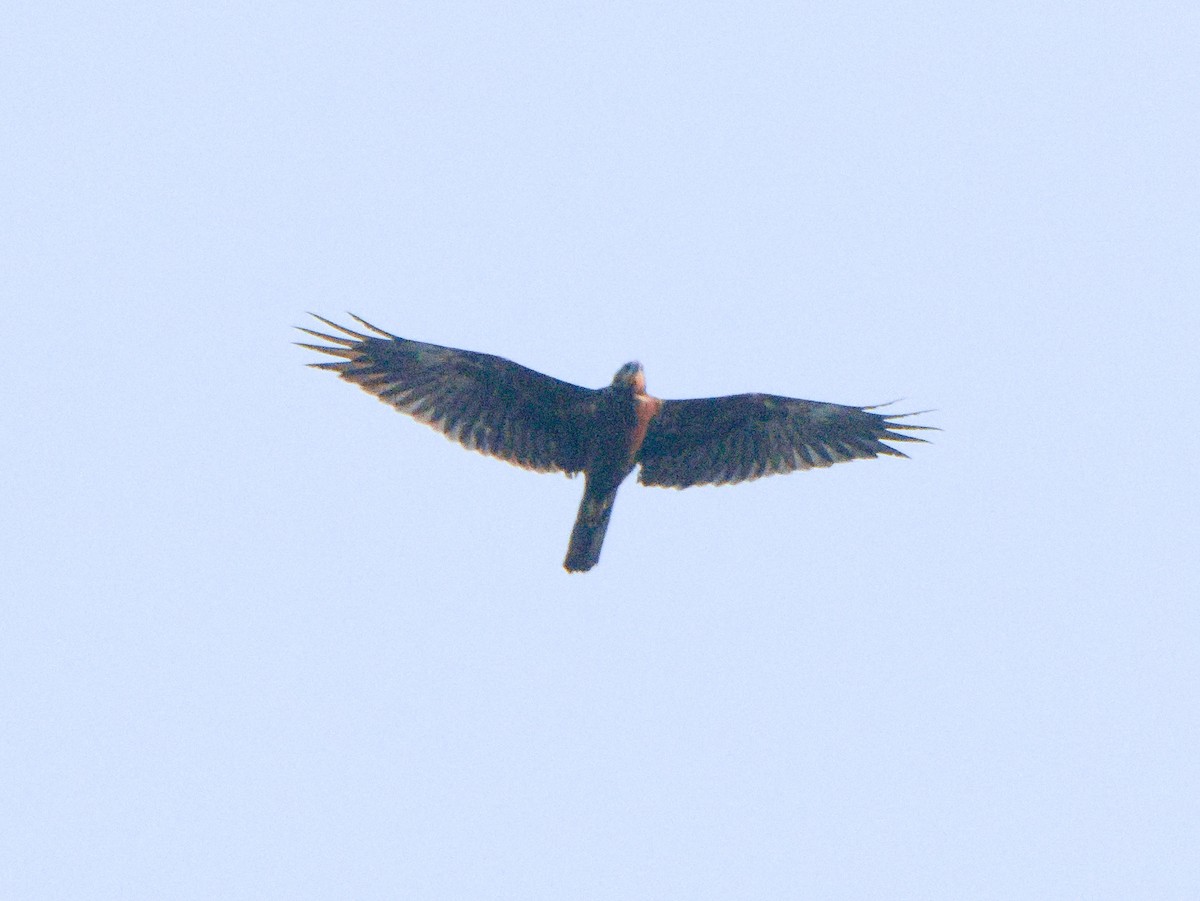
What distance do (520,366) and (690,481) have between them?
2.09 m

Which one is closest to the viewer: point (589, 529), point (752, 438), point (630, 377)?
point (630, 377)

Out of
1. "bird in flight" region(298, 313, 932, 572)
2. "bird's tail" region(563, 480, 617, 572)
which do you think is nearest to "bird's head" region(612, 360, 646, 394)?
"bird in flight" region(298, 313, 932, 572)

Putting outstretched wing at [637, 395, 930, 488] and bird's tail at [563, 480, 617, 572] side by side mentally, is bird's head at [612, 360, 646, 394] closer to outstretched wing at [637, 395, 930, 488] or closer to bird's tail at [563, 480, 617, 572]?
outstretched wing at [637, 395, 930, 488]

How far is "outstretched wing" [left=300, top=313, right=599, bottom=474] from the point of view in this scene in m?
14.5

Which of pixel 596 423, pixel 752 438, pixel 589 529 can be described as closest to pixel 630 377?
pixel 596 423

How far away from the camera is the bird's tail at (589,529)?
47.5ft

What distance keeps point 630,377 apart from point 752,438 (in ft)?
5.42

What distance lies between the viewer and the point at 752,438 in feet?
50.1

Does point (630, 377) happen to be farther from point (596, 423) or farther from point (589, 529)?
point (589, 529)

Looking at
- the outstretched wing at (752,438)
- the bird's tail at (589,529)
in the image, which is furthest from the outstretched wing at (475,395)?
the outstretched wing at (752,438)

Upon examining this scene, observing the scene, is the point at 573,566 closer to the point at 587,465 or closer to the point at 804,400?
the point at 587,465

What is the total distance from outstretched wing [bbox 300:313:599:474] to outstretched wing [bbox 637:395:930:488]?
0.82 meters

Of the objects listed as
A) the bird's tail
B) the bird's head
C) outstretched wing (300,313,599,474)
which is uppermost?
the bird's head

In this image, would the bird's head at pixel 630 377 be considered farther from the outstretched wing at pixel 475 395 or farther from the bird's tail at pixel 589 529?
the bird's tail at pixel 589 529
